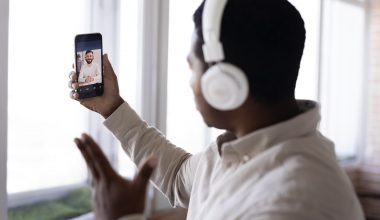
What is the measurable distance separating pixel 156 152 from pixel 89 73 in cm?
24

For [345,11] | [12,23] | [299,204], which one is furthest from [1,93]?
[345,11]

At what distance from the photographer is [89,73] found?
43.6 inches

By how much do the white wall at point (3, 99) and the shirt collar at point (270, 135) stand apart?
84 cm

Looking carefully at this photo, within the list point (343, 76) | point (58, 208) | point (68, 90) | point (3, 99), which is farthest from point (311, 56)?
point (3, 99)

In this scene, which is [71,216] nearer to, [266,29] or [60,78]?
[60,78]

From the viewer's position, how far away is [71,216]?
179cm

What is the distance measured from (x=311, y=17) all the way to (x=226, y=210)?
8.93 feet

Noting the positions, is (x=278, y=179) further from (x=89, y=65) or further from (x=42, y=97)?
(x=42, y=97)

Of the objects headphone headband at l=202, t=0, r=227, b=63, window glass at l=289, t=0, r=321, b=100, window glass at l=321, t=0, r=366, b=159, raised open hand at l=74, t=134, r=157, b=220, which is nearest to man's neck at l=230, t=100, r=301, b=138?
headphone headband at l=202, t=0, r=227, b=63

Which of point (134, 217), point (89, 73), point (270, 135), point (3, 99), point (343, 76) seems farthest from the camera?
point (343, 76)

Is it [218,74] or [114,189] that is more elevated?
[218,74]

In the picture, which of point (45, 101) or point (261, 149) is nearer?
point (261, 149)

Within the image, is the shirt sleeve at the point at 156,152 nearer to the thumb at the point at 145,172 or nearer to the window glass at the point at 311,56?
the thumb at the point at 145,172

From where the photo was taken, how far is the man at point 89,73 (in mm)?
1105
